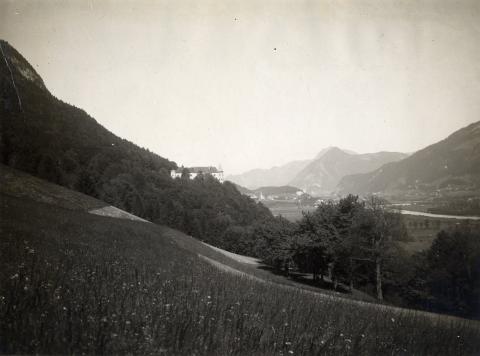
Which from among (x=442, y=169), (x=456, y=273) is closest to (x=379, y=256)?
(x=456, y=273)

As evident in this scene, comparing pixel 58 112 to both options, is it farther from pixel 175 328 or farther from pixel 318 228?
pixel 175 328

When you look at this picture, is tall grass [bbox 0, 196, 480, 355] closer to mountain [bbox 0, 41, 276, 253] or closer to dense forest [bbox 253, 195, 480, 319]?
dense forest [bbox 253, 195, 480, 319]

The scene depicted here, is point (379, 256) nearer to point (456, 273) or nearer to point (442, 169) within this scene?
point (456, 273)

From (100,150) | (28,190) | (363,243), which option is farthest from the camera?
(100,150)

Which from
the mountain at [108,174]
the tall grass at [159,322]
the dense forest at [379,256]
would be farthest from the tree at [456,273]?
the tall grass at [159,322]

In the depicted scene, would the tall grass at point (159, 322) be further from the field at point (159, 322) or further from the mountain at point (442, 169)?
the mountain at point (442, 169)

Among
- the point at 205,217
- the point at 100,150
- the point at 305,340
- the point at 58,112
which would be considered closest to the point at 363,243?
the point at 305,340

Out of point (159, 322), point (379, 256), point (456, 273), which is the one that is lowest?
point (456, 273)
